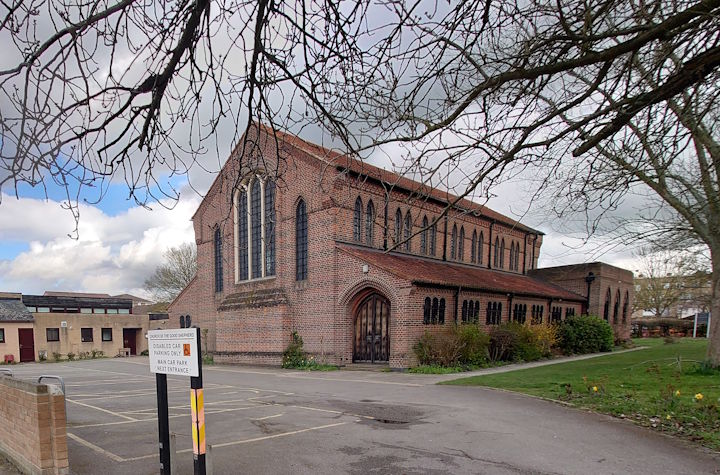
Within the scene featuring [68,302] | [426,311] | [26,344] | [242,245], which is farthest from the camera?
[68,302]

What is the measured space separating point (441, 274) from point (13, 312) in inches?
1470

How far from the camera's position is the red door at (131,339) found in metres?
46.3

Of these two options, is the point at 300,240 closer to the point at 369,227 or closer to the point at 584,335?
the point at 369,227

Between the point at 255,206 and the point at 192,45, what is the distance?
2277 cm

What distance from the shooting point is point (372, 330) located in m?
21.0

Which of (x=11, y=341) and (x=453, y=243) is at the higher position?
(x=453, y=243)

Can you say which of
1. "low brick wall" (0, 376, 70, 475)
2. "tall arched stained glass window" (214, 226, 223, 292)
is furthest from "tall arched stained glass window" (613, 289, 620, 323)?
"low brick wall" (0, 376, 70, 475)

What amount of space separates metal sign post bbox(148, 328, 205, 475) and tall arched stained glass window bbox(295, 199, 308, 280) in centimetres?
1820

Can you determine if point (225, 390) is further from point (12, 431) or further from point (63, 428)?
point (63, 428)

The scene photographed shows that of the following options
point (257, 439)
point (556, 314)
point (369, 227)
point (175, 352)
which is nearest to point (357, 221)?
point (369, 227)

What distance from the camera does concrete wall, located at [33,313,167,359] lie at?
39.7 m

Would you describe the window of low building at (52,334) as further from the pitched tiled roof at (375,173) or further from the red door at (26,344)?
the pitched tiled roof at (375,173)

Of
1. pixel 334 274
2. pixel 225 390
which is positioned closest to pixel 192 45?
pixel 225 390

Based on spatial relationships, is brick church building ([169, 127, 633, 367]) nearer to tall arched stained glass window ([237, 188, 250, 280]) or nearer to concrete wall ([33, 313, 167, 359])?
tall arched stained glass window ([237, 188, 250, 280])
